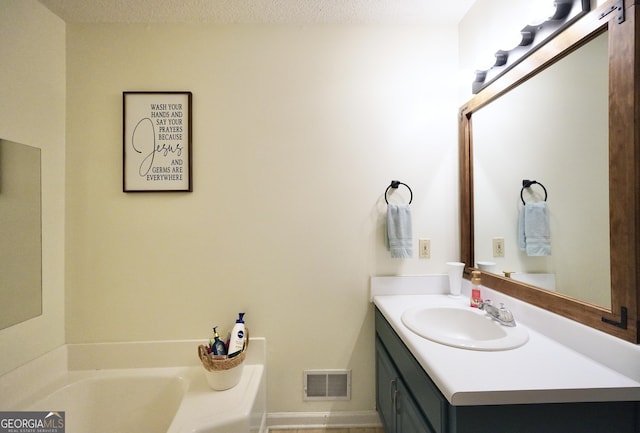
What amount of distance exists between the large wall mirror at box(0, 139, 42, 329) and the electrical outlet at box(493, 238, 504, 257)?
249 centimetres

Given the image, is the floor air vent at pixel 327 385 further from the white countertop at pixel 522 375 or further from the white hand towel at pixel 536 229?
the white hand towel at pixel 536 229

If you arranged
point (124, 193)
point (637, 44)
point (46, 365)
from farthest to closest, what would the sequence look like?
point (124, 193) → point (46, 365) → point (637, 44)

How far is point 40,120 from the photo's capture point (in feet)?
4.69

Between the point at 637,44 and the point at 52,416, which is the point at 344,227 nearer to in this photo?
the point at 637,44

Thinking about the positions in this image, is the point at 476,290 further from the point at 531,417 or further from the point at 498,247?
the point at 531,417

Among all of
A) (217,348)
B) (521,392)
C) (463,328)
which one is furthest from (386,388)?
(217,348)

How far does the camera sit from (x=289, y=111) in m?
1.62

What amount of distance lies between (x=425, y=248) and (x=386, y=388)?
32.9 inches

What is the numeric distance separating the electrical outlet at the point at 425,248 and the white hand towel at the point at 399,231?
5.3 inches

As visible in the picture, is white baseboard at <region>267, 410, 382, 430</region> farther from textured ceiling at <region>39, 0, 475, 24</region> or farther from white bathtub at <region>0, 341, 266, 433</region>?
textured ceiling at <region>39, 0, 475, 24</region>

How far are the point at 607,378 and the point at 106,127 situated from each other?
2.55 m

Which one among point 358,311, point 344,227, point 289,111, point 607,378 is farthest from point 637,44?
point 358,311

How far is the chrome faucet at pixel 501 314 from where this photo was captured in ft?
3.65

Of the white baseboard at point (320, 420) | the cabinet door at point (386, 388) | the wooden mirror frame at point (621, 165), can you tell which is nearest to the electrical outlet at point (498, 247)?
the wooden mirror frame at point (621, 165)
